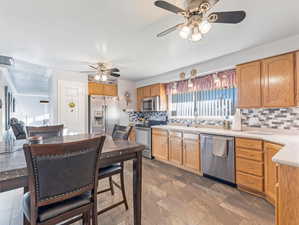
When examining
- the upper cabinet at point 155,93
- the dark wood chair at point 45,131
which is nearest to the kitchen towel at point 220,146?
the upper cabinet at point 155,93

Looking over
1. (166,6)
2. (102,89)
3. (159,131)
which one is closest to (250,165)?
(159,131)

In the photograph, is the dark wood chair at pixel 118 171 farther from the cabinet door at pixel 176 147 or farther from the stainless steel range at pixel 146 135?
the stainless steel range at pixel 146 135

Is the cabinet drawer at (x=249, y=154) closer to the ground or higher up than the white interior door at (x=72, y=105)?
closer to the ground

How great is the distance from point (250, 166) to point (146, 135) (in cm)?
253

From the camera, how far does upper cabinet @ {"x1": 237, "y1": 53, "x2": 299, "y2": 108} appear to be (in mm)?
2170

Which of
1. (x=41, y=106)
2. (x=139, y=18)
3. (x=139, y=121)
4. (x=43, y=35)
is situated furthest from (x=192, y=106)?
(x=41, y=106)

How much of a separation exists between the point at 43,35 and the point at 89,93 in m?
2.30

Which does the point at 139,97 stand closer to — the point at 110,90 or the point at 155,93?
the point at 155,93

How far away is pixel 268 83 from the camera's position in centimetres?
238

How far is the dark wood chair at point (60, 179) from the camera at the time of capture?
0.83 metres

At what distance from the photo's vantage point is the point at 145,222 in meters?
1.70

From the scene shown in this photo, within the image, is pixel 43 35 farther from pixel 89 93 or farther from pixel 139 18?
pixel 89 93

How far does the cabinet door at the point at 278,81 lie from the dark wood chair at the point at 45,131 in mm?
3194

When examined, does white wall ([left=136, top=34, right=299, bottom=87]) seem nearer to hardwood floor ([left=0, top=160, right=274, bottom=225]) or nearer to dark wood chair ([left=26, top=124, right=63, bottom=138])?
hardwood floor ([left=0, top=160, right=274, bottom=225])
